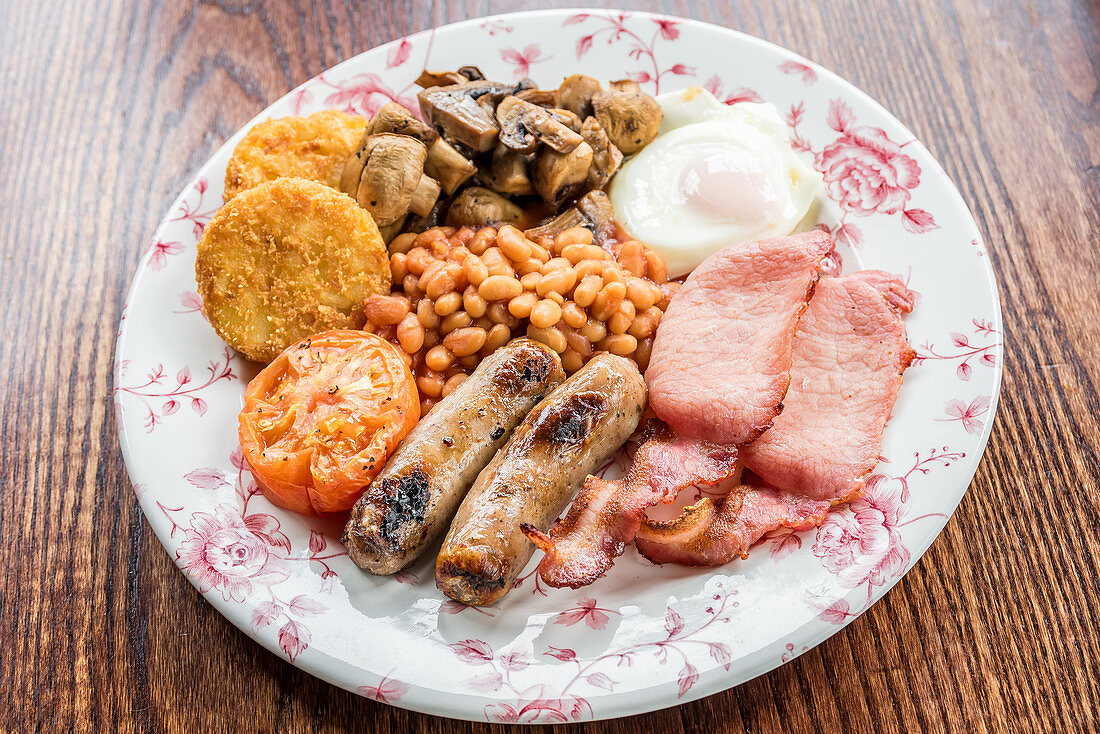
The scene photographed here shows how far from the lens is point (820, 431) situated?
2416mm

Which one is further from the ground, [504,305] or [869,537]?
[504,305]

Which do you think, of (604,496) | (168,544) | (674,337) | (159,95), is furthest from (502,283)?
(159,95)

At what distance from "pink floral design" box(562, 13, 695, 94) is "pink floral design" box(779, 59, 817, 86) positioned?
37 cm

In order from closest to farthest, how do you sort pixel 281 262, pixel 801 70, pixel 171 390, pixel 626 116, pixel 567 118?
pixel 171 390, pixel 281 262, pixel 567 118, pixel 626 116, pixel 801 70

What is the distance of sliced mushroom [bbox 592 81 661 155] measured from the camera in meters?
3.06

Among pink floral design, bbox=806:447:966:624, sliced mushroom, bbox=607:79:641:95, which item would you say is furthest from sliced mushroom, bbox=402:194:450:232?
pink floral design, bbox=806:447:966:624

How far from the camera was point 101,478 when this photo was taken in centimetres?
278

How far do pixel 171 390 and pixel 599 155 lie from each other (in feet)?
5.70

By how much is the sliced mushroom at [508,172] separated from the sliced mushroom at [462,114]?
0.05 meters

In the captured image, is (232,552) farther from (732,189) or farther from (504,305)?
(732,189)

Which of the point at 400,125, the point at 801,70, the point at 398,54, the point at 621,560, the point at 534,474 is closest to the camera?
the point at 534,474

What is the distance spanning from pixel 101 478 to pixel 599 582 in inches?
71.3

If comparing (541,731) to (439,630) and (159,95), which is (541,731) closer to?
(439,630)

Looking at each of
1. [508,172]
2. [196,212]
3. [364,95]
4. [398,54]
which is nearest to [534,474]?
[508,172]
